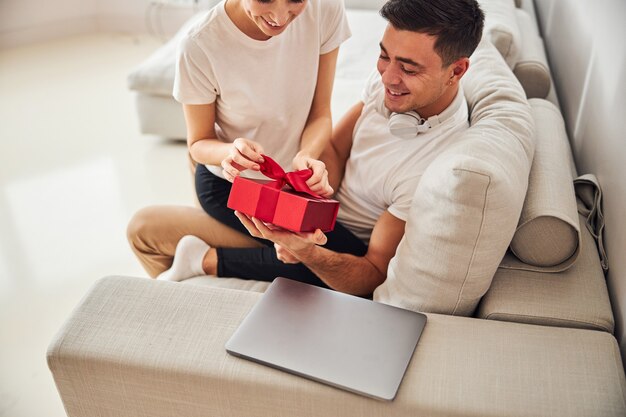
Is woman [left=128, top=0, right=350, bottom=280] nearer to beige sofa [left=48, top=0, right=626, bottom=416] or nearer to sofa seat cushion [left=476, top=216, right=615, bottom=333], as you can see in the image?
beige sofa [left=48, top=0, right=626, bottom=416]

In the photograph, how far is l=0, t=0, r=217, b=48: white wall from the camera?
14.9 feet

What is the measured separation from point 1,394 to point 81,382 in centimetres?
89

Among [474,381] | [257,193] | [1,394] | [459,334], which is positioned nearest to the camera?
[474,381]

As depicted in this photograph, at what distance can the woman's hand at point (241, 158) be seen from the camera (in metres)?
1.38

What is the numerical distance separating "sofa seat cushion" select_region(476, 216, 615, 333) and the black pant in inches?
17.9

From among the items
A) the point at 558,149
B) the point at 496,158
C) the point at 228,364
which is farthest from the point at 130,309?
the point at 558,149

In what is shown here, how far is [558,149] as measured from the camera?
61.9 inches

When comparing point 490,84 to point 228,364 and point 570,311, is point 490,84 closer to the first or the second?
point 570,311

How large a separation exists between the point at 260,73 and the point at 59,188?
1.78 m

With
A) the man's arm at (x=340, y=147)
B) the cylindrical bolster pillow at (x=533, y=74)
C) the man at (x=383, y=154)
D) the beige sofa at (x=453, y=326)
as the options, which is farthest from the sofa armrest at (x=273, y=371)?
the cylindrical bolster pillow at (x=533, y=74)

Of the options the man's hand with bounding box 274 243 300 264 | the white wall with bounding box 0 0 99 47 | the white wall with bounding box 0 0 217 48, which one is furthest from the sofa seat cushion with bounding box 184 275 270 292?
the white wall with bounding box 0 0 99 47

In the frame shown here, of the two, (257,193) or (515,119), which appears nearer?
(257,193)

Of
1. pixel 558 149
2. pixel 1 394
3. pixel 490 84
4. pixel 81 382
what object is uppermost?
pixel 490 84

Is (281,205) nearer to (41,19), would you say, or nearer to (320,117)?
(320,117)
